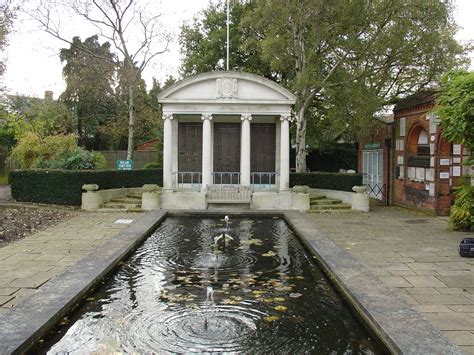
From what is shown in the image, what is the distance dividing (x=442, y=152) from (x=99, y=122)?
30194 millimetres

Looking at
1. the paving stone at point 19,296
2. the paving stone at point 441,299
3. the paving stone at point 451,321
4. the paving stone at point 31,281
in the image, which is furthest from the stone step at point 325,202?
the paving stone at point 19,296

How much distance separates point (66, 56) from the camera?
40.6 metres

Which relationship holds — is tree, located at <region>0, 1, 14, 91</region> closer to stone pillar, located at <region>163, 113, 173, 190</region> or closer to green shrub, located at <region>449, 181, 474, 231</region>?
stone pillar, located at <region>163, 113, 173, 190</region>

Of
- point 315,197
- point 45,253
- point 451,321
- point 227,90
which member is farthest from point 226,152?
point 451,321

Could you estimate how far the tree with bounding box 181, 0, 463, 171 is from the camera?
19188 millimetres

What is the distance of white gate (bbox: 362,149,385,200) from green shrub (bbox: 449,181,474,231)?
9151 millimetres

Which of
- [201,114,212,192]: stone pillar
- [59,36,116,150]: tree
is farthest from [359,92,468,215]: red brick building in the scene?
[59,36,116,150]: tree

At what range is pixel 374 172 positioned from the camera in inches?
966

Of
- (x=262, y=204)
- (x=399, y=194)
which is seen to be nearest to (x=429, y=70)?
(x=399, y=194)

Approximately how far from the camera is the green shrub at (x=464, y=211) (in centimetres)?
1328

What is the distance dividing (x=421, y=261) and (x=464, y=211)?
4.59 metres

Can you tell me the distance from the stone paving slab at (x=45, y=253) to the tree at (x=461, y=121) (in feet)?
30.9

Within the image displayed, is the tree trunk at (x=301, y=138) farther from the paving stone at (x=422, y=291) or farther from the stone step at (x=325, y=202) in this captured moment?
the paving stone at (x=422, y=291)

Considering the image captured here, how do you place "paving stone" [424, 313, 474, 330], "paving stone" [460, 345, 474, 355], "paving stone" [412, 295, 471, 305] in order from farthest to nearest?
"paving stone" [412, 295, 471, 305], "paving stone" [424, 313, 474, 330], "paving stone" [460, 345, 474, 355]
